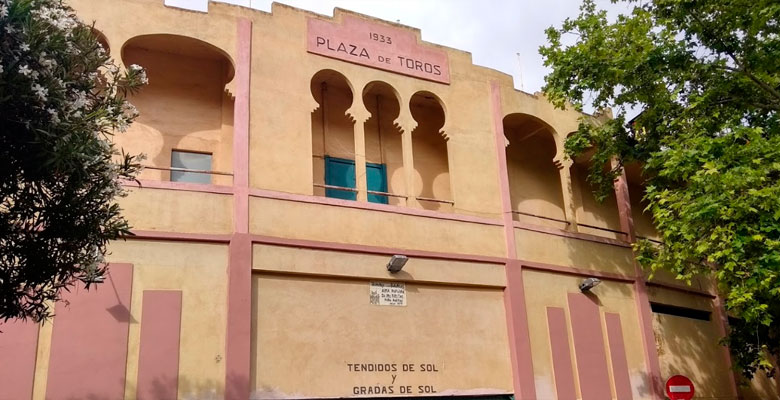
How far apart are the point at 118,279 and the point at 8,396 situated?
2147 mm

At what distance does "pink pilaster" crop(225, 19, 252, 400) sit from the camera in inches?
458

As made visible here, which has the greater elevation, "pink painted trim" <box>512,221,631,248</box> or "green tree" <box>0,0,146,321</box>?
"pink painted trim" <box>512,221,631,248</box>

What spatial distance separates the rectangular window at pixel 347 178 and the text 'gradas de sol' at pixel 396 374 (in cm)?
355

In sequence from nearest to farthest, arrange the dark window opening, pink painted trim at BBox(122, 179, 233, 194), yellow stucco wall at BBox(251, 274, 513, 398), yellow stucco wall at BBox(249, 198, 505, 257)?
pink painted trim at BBox(122, 179, 233, 194), yellow stucco wall at BBox(251, 274, 513, 398), yellow stucco wall at BBox(249, 198, 505, 257), the dark window opening

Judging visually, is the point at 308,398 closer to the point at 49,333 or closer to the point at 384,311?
the point at 384,311

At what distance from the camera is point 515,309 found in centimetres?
1469

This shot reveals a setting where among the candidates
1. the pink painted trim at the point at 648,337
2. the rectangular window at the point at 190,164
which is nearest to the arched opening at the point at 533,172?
the pink painted trim at the point at 648,337

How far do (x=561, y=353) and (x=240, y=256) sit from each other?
6.78m

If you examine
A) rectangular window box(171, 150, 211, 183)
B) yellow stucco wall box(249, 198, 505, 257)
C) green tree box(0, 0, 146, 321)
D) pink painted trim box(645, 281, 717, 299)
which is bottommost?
green tree box(0, 0, 146, 321)

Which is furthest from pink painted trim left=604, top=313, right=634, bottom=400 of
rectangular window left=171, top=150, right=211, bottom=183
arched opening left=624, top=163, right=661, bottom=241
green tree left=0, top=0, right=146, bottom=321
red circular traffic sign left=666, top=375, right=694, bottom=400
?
green tree left=0, top=0, right=146, bottom=321

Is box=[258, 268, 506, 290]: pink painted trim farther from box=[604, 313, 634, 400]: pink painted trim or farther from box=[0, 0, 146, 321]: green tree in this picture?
box=[0, 0, 146, 321]: green tree

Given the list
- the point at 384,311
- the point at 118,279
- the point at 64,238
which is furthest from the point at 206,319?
the point at 64,238

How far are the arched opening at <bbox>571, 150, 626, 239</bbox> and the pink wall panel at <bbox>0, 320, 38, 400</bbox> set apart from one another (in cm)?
1276

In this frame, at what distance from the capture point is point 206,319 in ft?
38.9
